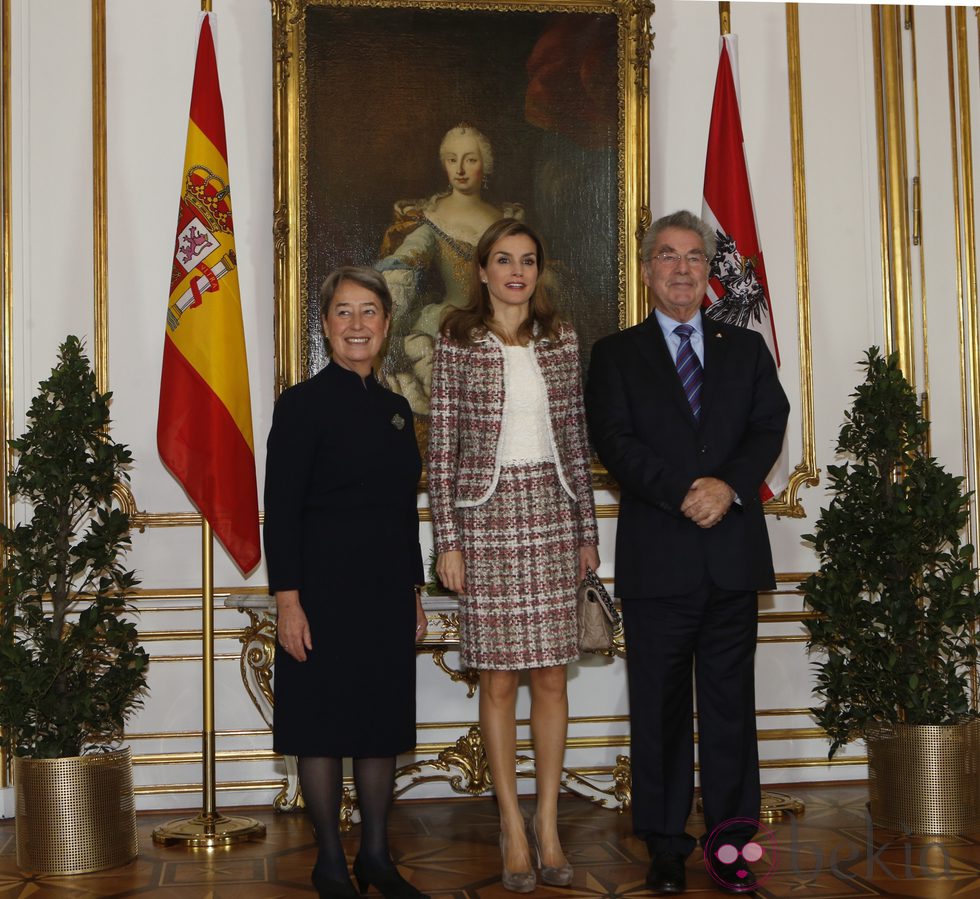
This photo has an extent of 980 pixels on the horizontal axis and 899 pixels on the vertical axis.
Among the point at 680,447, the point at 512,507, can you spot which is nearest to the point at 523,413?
Result: the point at 512,507

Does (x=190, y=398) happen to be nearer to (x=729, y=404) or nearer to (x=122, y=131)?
(x=122, y=131)

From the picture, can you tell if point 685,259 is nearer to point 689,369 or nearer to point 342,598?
point 689,369

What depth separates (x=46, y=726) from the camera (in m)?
3.93

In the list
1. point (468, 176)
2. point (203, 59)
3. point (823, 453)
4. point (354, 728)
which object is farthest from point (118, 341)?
point (823, 453)

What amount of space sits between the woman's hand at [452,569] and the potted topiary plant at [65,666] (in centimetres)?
126

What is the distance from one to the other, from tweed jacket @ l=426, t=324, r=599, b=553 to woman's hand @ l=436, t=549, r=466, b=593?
0.02 metres

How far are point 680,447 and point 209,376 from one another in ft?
6.14

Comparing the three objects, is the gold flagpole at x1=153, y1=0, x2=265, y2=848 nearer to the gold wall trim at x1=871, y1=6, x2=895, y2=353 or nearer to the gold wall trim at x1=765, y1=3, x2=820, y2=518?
the gold wall trim at x1=765, y1=3, x2=820, y2=518

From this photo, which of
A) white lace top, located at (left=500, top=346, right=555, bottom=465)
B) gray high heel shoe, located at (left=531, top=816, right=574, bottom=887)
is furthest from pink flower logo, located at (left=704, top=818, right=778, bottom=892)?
white lace top, located at (left=500, top=346, right=555, bottom=465)

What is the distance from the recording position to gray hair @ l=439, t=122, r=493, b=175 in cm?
497

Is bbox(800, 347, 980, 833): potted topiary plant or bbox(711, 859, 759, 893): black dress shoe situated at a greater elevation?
bbox(800, 347, 980, 833): potted topiary plant

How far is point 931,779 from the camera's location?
4.07 meters

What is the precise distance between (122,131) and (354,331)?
86.8 inches

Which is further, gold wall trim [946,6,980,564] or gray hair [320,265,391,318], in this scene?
gold wall trim [946,6,980,564]
